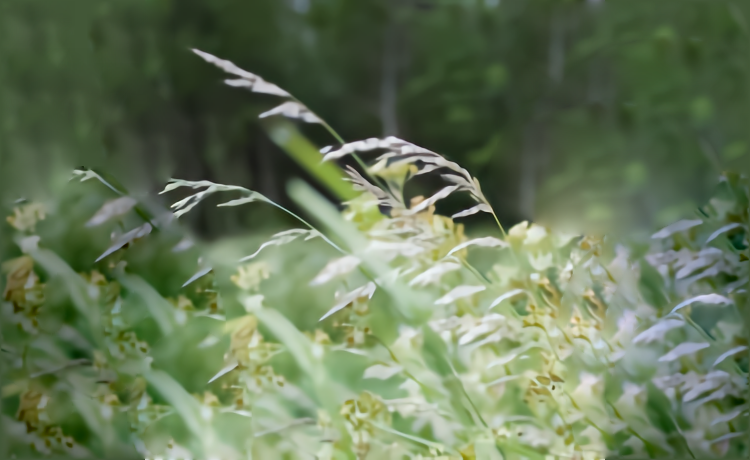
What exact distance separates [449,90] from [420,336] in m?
0.47

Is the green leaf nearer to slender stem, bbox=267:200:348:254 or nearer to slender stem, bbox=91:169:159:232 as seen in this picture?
slender stem, bbox=267:200:348:254

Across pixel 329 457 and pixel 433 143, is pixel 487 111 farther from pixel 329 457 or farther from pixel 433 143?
pixel 329 457

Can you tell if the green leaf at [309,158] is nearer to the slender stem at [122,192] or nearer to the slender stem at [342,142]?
the slender stem at [342,142]

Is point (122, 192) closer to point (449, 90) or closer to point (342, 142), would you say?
point (342, 142)

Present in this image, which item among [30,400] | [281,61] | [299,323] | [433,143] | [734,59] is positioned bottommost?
[30,400]

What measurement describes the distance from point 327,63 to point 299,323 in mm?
494

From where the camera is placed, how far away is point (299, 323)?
1003mm

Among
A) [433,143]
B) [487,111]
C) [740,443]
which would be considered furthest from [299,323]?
[740,443]

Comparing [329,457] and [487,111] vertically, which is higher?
[487,111]

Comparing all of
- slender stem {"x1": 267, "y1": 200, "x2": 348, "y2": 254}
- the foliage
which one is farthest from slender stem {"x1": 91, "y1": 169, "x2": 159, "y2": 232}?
slender stem {"x1": 267, "y1": 200, "x2": 348, "y2": 254}

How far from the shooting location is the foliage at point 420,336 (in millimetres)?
997

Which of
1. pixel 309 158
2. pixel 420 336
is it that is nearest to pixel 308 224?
pixel 309 158

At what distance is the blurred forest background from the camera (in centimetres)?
99

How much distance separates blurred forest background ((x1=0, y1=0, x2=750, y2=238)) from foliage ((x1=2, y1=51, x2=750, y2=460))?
0.16 ft
